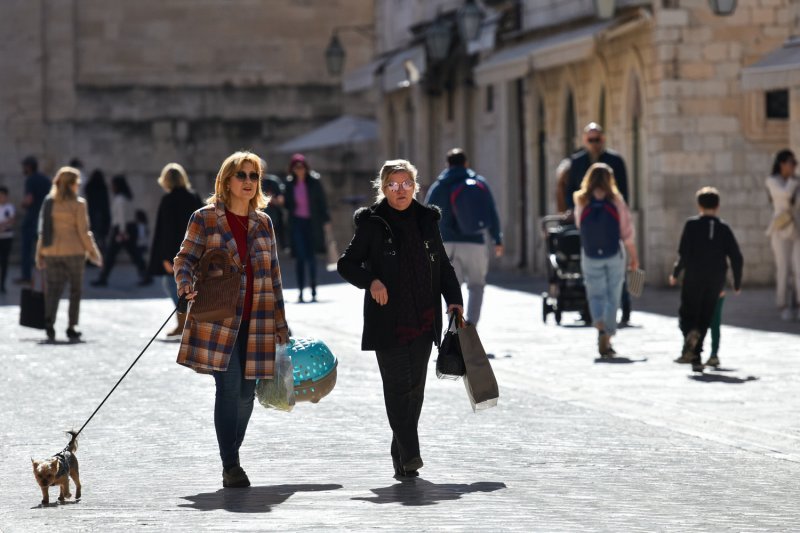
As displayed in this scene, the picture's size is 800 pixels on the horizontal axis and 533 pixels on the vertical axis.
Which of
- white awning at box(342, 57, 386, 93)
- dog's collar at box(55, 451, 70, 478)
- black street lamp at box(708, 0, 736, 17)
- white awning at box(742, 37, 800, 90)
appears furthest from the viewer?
white awning at box(342, 57, 386, 93)

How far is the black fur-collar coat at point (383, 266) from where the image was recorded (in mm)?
10336

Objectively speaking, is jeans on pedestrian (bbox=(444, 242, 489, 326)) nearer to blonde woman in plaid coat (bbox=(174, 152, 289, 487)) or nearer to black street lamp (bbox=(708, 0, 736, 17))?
black street lamp (bbox=(708, 0, 736, 17))

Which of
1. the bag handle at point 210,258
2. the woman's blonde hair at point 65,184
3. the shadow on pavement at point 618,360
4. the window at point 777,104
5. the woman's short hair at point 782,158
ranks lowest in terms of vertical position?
the shadow on pavement at point 618,360

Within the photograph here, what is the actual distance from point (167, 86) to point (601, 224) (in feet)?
99.4

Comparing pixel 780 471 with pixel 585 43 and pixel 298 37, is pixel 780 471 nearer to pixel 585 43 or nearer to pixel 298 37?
pixel 585 43

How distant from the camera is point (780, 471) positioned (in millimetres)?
10461

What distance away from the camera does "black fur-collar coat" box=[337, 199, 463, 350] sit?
33.9 ft

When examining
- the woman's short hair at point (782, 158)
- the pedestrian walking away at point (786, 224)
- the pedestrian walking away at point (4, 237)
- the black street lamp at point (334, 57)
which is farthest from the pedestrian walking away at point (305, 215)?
the black street lamp at point (334, 57)

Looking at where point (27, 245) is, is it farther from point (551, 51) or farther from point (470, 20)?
point (551, 51)

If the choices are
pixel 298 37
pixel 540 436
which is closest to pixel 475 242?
pixel 540 436

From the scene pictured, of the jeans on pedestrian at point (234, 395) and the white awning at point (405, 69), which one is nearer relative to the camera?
the jeans on pedestrian at point (234, 395)

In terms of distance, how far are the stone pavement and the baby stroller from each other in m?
1.66

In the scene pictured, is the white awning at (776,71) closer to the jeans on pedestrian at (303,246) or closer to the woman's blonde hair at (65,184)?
the jeans on pedestrian at (303,246)

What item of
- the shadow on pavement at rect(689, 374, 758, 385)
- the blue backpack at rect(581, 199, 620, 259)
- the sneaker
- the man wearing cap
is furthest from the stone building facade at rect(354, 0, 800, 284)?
the sneaker
